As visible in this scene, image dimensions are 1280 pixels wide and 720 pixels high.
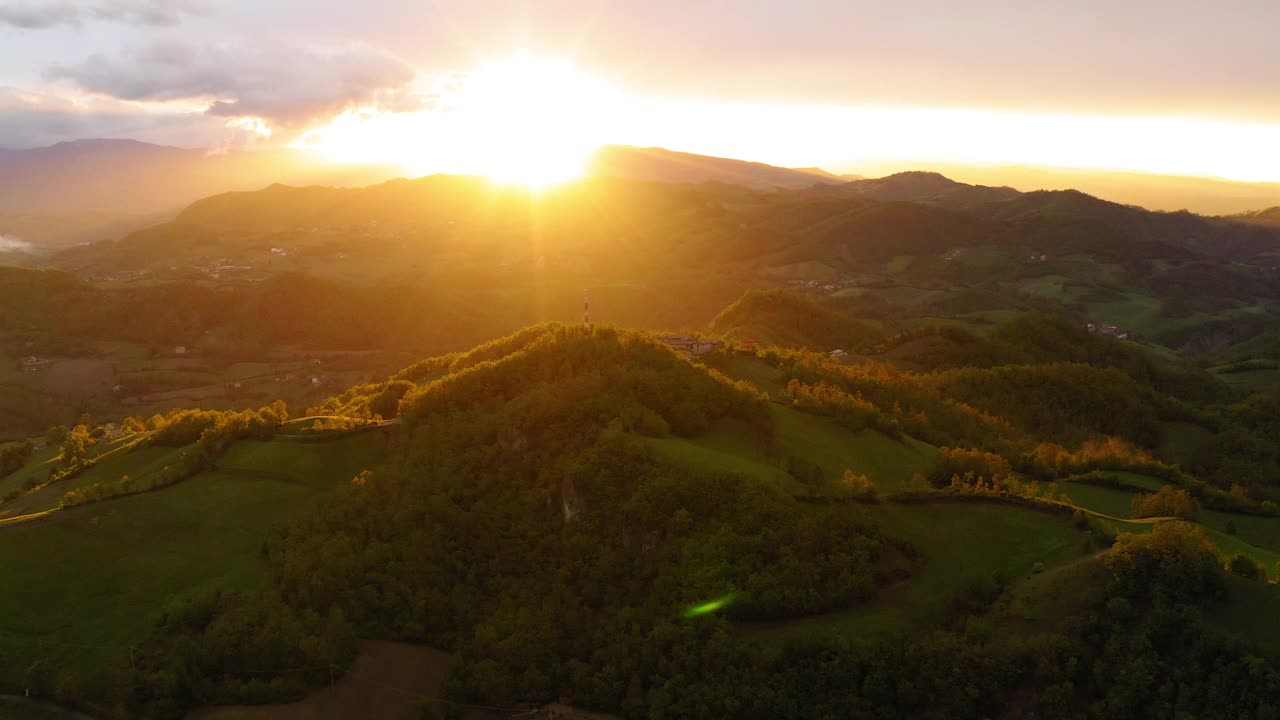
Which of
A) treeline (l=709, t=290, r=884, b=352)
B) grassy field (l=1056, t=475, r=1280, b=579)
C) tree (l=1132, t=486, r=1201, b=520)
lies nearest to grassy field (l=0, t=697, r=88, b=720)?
tree (l=1132, t=486, r=1201, b=520)

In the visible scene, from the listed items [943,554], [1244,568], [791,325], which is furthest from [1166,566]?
[791,325]

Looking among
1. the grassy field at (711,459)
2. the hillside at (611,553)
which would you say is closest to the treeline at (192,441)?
the hillside at (611,553)

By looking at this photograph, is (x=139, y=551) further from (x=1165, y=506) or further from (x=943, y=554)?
(x=1165, y=506)

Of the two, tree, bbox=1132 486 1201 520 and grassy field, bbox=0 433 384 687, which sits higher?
tree, bbox=1132 486 1201 520

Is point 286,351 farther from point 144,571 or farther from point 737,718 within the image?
point 737,718

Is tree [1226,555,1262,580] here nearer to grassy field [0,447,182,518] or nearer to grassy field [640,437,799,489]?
grassy field [640,437,799,489]

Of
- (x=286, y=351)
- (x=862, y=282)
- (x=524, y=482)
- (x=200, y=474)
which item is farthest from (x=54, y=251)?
(x=524, y=482)

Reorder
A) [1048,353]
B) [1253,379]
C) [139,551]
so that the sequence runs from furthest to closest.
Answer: [1253,379], [1048,353], [139,551]
